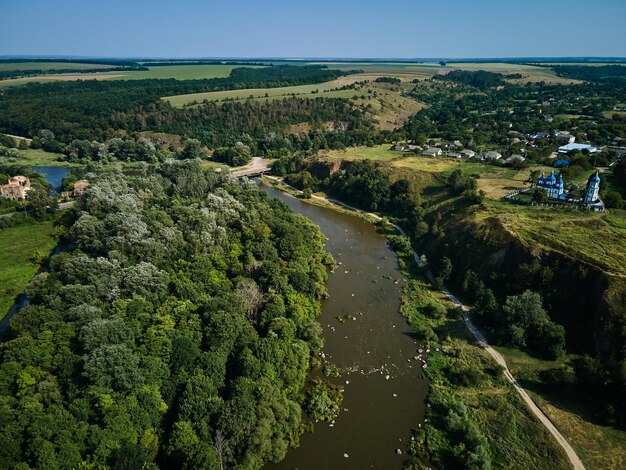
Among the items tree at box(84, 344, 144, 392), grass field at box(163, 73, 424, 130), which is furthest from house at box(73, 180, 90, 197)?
grass field at box(163, 73, 424, 130)

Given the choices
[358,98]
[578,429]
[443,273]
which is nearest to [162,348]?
[578,429]

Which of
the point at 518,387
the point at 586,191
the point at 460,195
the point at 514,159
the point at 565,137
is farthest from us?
the point at 565,137

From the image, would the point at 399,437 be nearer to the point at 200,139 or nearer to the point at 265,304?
the point at 265,304

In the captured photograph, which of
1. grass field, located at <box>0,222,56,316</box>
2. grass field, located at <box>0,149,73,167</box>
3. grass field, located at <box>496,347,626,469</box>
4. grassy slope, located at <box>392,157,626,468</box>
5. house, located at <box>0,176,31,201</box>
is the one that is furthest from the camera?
grass field, located at <box>0,149,73,167</box>

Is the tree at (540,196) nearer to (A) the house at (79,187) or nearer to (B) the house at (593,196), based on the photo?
(B) the house at (593,196)

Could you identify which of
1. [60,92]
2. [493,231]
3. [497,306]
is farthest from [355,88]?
[497,306]

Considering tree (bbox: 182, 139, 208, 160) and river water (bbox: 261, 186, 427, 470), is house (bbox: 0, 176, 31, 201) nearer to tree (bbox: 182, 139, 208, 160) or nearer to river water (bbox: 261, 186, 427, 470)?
tree (bbox: 182, 139, 208, 160)

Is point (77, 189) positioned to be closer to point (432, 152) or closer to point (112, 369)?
point (112, 369)
